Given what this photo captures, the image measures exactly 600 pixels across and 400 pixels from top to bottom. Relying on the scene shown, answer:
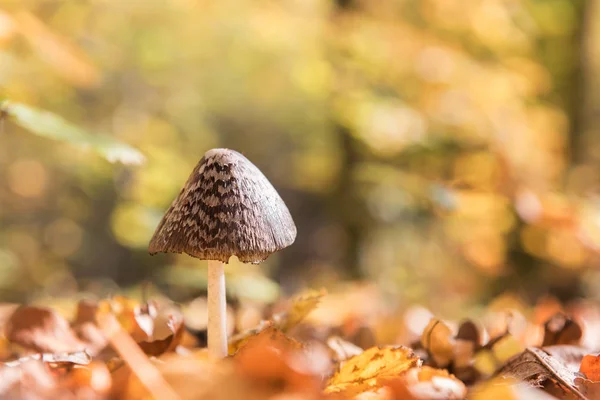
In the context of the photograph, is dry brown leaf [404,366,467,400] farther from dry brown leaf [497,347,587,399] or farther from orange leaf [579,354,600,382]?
orange leaf [579,354,600,382]

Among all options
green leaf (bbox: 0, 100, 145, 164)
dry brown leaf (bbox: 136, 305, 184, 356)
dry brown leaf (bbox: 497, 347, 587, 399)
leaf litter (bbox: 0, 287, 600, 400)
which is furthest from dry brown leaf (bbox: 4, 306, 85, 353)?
dry brown leaf (bbox: 497, 347, 587, 399)

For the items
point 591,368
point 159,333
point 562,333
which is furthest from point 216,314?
point 562,333

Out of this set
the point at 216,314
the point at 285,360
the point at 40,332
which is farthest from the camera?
the point at 40,332

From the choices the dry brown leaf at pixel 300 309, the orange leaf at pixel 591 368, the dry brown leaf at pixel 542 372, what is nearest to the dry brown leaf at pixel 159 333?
the dry brown leaf at pixel 300 309

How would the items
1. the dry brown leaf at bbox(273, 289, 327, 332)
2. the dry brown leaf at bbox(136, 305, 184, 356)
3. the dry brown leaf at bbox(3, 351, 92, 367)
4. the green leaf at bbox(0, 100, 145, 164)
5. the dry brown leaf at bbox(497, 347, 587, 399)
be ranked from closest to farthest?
1. the dry brown leaf at bbox(497, 347, 587, 399)
2. the dry brown leaf at bbox(3, 351, 92, 367)
3. the dry brown leaf at bbox(136, 305, 184, 356)
4. the dry brown leaf at bbox(273, 289, 327, 332)
5. the green leaf at bbox(0, 100, 145, 164)

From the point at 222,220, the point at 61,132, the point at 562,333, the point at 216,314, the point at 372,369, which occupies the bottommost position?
the point at 562,333

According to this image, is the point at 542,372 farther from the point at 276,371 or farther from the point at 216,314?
the point at 216,314

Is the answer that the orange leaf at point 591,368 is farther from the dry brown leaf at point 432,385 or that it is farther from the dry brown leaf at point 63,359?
the dry brown leaf at point 63,359
